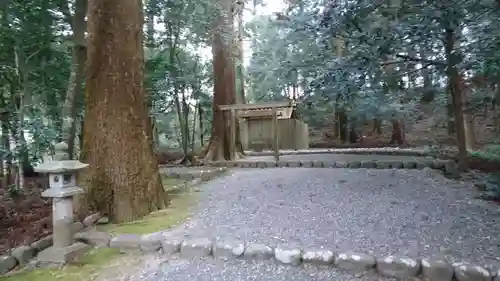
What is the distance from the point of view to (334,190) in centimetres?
457

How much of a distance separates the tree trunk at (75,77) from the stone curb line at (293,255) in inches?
73.6

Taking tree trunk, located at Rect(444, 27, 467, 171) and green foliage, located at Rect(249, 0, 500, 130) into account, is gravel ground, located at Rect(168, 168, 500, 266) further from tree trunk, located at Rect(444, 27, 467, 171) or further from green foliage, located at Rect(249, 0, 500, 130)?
green foliage, located at Rect(249, 0, 500, 130)

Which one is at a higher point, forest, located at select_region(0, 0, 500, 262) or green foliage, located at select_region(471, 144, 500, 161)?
forest, located at select_region(0, 0, 500, 262)

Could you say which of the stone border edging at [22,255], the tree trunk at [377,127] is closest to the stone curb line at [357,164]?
the stone border edging at [22,255]

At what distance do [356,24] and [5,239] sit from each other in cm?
476

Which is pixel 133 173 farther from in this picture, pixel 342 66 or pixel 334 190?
pixel 342 66

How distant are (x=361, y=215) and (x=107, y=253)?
7.64 feet

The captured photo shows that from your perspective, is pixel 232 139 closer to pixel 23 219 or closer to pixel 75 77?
pixel 75 77

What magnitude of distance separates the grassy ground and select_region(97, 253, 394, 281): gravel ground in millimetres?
175

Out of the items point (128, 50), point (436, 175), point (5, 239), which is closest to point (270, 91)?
point (436, 175)

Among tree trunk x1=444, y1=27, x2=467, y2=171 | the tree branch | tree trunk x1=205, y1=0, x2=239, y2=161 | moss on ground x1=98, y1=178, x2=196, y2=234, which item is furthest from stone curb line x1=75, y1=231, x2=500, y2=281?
tree trunk x1=205, y1=0, x2=239, y2=161

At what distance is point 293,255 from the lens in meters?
2.41

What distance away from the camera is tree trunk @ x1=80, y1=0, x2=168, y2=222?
11.2 feet

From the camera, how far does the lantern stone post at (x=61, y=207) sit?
2.58 m
